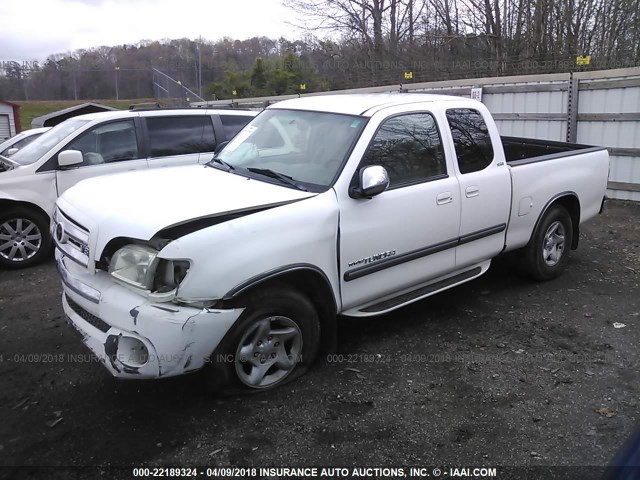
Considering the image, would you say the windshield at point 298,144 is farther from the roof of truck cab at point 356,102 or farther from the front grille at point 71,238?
the front grille at point 71,238

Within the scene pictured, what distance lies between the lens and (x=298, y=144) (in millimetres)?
4062

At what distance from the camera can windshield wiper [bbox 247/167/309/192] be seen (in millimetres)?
3640

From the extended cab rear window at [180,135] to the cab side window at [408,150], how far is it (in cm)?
378

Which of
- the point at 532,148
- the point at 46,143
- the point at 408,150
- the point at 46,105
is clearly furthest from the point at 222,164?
the point at 46,105

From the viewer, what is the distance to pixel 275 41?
2878cm

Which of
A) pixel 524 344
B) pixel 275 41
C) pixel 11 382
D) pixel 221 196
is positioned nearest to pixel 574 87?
pixel 524 344

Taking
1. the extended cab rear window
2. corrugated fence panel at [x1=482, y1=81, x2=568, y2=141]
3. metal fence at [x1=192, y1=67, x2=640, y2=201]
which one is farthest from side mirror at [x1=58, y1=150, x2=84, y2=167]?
corrugated fence panel at [x1=482, y1=81, x2=568, y2=141]

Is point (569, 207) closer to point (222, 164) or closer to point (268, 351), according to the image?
point (222, 164)

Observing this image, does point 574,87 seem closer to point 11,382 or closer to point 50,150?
point 50,150

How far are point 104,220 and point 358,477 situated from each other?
2.01 m

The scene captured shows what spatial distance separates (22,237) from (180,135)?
2278 mm

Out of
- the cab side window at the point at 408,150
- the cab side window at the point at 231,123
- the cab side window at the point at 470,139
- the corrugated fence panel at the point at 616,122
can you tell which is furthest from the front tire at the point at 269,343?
the corrugated fence panel at the point at 616,122

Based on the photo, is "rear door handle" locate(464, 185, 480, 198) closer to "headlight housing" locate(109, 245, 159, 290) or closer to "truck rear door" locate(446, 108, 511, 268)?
"truck rear door" locate(446, 108, 511, 268)

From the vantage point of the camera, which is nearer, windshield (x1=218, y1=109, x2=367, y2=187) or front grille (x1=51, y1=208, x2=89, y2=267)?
front grille (x1=51, y1=208, x2=89, y2=267)
